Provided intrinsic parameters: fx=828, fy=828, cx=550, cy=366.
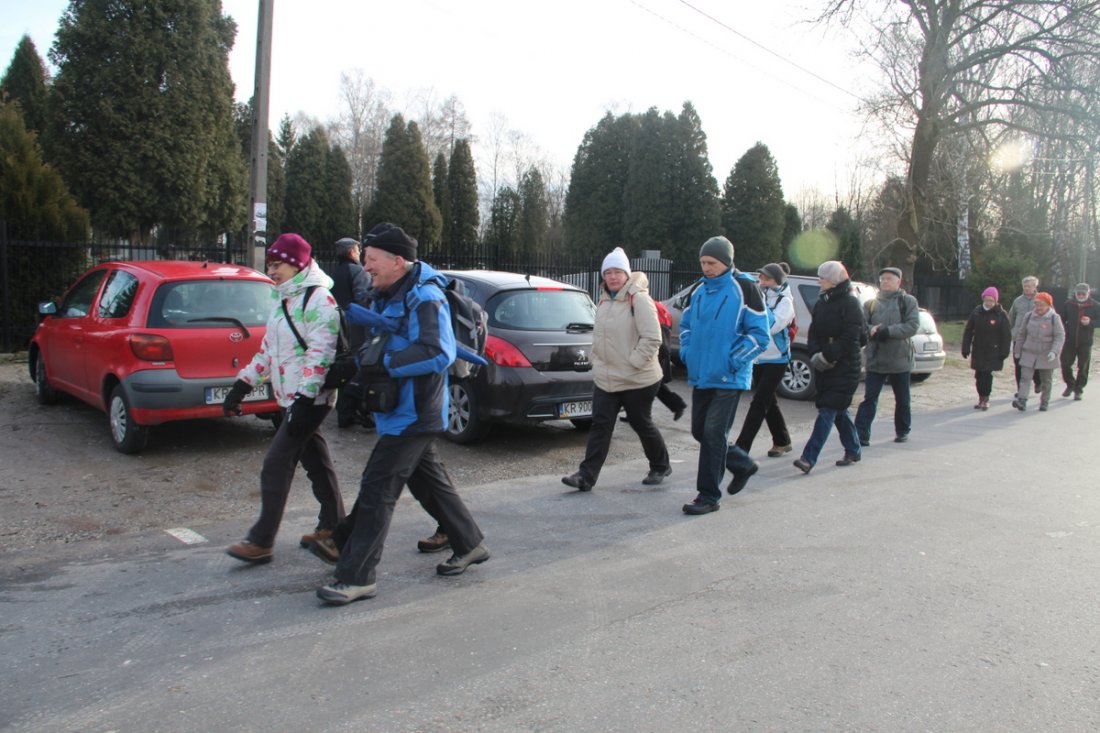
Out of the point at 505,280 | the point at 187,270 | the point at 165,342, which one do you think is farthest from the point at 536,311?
the point at 165,342

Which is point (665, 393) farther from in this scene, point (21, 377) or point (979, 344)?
point (21, 377)

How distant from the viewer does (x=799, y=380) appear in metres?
11.9

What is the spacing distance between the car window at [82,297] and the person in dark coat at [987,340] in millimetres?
10617

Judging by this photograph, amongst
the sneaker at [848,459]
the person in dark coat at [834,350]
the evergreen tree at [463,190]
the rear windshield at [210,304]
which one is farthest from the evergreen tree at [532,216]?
the rear windshield at [210,304]

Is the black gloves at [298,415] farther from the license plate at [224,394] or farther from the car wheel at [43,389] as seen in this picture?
the car wheel at [43,389]

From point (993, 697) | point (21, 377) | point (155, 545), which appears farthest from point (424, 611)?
point (21, 377)

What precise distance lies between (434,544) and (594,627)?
134 centimetres

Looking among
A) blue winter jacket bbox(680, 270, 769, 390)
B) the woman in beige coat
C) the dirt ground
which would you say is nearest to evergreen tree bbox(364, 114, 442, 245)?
the dirt ground

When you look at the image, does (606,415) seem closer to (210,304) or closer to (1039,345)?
(210,304)

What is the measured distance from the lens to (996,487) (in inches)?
277

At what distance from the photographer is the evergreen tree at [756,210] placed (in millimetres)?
37094

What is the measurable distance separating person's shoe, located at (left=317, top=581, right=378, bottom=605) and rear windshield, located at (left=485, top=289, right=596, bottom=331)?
12.9ft

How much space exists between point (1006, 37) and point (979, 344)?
35.2 ft

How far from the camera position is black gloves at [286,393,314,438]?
14.3 feet
